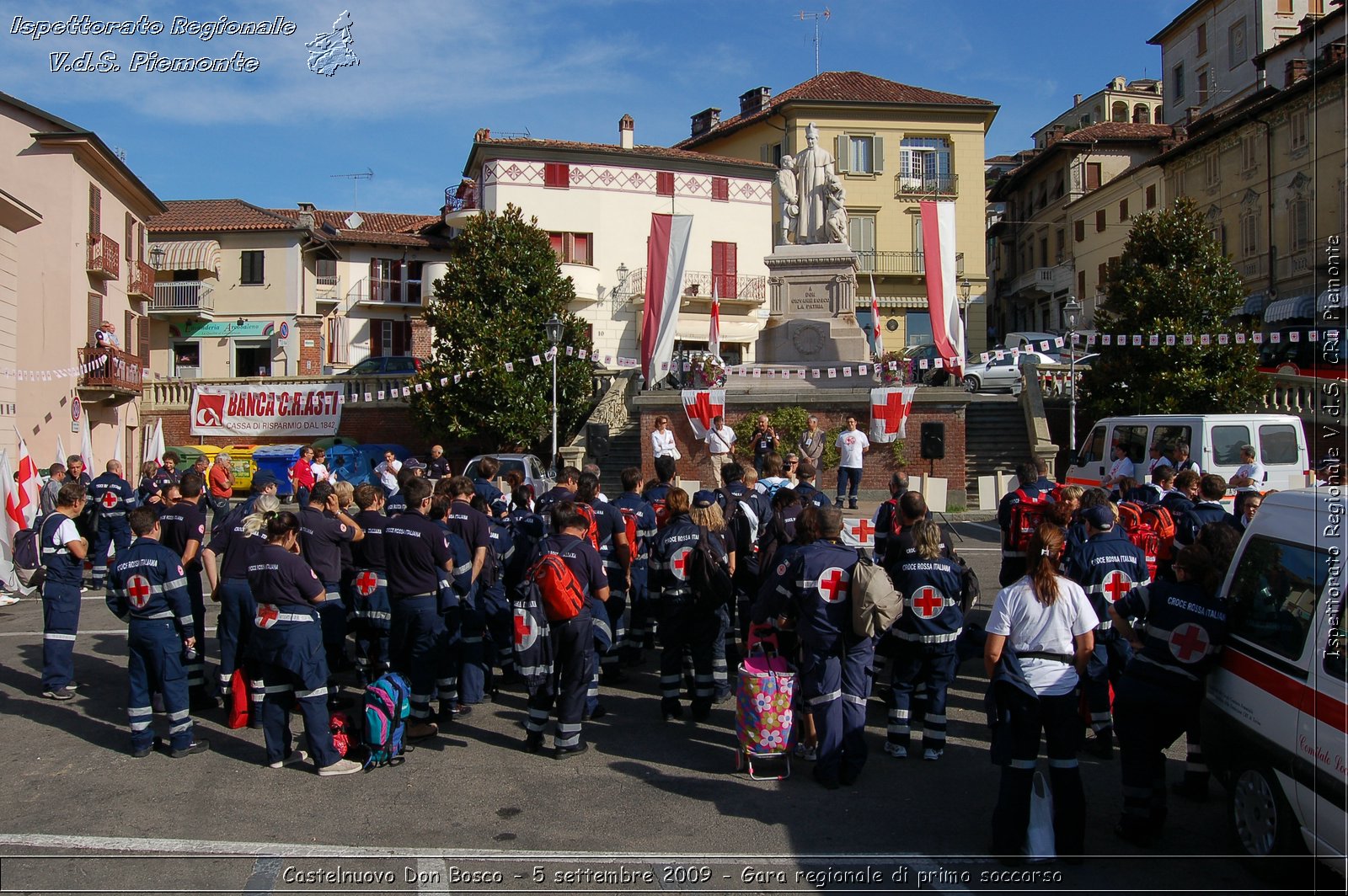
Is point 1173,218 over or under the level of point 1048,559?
over

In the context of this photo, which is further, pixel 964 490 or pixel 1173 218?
pixel 1173 218

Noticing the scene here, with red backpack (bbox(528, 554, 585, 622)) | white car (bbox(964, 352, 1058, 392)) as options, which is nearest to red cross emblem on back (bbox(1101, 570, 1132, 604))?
red backpack (bbox(528, 554, 585, 622))

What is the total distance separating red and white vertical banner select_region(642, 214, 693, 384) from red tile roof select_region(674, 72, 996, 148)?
82.7ft

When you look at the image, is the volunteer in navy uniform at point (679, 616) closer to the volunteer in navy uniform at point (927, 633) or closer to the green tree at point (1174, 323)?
the volunteer in navy uniform at point (927, 633)

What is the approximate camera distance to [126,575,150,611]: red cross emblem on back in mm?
6895

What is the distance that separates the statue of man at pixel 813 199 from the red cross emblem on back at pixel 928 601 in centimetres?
1854

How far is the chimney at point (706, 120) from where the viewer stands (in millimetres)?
50719

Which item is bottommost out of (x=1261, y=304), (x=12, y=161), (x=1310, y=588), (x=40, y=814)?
(x=40, y=814)

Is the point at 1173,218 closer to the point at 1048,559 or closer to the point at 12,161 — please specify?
the point at 1048,559

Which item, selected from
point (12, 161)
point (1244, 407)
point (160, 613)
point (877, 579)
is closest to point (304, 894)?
point (160, 613)

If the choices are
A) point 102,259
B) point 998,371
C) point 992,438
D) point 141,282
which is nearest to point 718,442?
point 992,438

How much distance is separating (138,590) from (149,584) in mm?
95

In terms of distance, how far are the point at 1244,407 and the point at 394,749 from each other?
20.7 meters

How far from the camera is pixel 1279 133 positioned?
32.4 m
